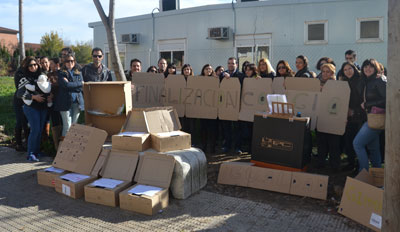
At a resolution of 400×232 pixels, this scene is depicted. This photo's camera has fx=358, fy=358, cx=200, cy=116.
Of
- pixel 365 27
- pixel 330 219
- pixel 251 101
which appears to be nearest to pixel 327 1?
pixel 365 27

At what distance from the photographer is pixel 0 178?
5.80 meters

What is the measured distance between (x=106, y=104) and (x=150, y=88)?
131 centimetres

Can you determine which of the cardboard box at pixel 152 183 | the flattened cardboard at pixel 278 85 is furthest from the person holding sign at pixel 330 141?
the cardboard box at pixel 152 183

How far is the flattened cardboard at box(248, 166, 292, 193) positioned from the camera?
16.5ft

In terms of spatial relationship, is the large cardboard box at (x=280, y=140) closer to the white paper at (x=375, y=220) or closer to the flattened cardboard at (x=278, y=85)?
the flattened cardboard at (x=278, y=85)

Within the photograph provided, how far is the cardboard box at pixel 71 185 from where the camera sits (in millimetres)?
4859

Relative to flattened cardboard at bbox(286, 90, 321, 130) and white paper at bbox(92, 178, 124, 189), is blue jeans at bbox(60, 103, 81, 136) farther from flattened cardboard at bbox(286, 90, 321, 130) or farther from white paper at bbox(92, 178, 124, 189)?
flattened cardboard at bbox(286, 90, 321, 130)

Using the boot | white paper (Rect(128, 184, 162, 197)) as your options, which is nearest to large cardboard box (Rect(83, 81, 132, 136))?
the boot

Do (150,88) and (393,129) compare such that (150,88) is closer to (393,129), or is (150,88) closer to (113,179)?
(113,179)

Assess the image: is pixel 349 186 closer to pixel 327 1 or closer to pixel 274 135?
pixel 274 135

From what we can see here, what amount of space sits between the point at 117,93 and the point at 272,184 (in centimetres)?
289

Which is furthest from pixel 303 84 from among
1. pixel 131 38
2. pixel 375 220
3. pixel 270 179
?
pixel 131 38

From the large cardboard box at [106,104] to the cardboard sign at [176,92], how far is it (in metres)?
1.27

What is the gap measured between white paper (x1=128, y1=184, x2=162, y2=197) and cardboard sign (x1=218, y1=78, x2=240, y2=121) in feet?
8.26
